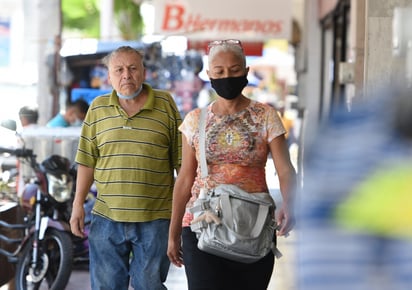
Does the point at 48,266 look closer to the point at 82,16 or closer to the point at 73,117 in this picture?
the point at 73,117

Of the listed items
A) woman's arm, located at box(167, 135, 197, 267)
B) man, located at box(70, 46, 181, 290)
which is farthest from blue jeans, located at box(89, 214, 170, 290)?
woman's arm, located at box(167, 135, 197, 267)

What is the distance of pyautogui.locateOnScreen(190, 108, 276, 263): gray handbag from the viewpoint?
4359mm

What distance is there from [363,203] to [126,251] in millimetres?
3276

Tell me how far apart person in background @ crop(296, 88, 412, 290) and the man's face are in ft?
10.2

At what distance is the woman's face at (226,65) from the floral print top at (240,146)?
7.6 inches

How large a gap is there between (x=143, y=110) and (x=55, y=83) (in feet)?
27.5

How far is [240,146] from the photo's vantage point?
180 inches

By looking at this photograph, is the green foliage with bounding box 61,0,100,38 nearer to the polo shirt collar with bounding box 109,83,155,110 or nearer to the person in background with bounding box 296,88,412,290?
the polo shirt collar with bounding box 109,83,155,110

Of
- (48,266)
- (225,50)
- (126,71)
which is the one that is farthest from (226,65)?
(48,266)

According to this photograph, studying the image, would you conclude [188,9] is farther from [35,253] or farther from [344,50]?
[35,253]

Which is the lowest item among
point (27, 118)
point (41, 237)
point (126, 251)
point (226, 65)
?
point (41, 237)

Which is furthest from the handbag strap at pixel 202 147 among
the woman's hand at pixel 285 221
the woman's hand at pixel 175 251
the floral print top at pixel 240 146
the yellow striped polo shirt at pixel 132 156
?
the yellow striped polo shirt at pixel 132 156

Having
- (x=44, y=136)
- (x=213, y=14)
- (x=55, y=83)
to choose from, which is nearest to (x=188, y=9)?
(x=213, y=14)

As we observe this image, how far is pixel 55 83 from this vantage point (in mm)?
13578
